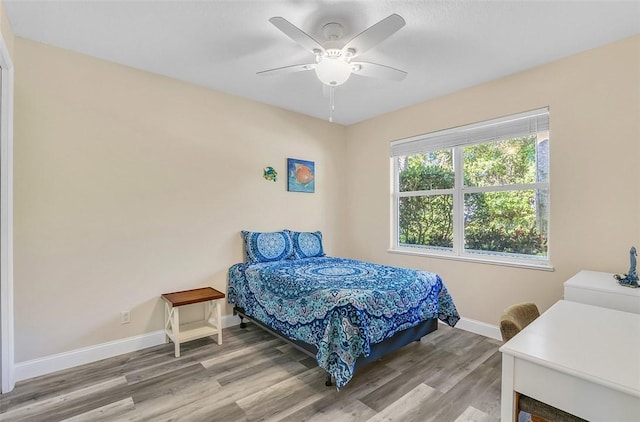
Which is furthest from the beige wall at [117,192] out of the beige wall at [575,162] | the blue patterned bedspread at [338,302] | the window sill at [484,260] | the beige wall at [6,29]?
the beige wall at [575,162]

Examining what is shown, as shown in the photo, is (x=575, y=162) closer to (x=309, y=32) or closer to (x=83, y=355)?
(x=309, y=32)

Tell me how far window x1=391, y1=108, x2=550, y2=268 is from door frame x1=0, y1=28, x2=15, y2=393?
369 centimetres

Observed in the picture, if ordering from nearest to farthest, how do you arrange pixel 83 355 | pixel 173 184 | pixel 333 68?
pixel 333 68, pixel 83 355, pixel 173 184

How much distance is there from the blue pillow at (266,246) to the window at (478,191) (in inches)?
59.1

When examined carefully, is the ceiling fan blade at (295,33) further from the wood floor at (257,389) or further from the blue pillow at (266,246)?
the wood floor at (257,389)

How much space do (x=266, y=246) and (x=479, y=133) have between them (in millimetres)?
2637

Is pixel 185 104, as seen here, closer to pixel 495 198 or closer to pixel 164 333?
pixel 164 333

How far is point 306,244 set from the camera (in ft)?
12.2

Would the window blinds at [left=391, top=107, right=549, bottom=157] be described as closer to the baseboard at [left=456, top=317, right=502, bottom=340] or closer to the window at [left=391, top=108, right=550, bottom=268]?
the window at [left=391, top=108, right=550, bottom=268]

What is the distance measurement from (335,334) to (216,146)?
2356mm

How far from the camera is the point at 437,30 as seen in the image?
219cm

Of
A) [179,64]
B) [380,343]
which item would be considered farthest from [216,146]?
[380,343]

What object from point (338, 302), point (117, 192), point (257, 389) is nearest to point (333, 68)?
point (338, 302)

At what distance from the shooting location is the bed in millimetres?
Answer: 2066
